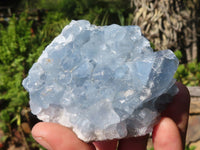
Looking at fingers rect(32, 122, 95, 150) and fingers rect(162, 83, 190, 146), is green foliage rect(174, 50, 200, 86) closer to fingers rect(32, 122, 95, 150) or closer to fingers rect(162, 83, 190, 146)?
fingers rect(162, 83, 190, 146)

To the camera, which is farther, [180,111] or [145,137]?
[145,137]

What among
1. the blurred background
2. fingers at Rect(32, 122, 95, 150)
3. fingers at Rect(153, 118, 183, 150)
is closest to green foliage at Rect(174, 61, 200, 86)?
the blurred background

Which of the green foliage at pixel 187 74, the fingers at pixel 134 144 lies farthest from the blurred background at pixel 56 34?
the fingers at pixel 134 144

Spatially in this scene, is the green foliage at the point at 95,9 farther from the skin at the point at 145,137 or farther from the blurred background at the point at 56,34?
the skin at the point at 145,137

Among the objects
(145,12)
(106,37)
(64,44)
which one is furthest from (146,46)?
(145,12)

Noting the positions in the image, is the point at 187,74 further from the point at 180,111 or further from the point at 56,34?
the point at 56,34

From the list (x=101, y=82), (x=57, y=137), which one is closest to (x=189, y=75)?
(x=101, y=82)
